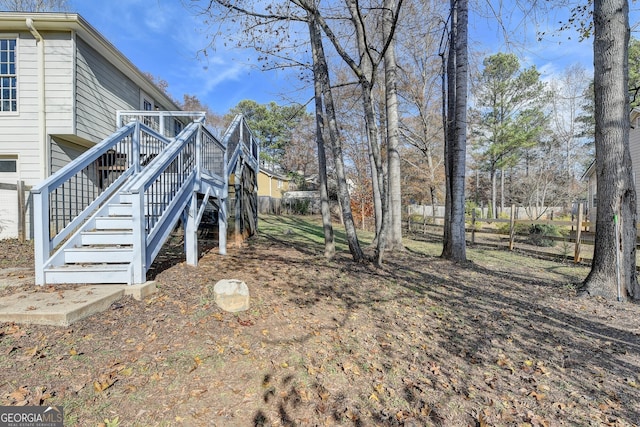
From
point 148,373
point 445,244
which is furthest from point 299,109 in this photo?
point 148,373

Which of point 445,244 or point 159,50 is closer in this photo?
point 445,244

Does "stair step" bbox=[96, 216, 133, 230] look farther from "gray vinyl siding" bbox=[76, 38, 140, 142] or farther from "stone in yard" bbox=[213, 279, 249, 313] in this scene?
"gray vinyl siding" bbox=[76, 38, 140, 142]

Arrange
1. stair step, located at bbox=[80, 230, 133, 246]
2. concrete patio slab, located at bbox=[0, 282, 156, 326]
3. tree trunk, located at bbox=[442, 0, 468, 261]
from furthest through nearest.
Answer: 1. tree trunk, located at bbox=[442, 0, 468, 261]
2. stair step, located at bbox=[80, 230, 133, 246]
3. concrete patio slab, located at bbox=[0, 282, 156, 326]

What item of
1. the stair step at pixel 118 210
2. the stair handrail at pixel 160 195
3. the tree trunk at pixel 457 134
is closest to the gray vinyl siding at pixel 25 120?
the stair step at pixel 118 210

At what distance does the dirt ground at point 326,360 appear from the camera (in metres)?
2.06

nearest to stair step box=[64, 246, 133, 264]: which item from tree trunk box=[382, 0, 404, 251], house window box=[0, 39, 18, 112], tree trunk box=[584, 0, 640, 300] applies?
tree trunk box=[382, 0, 404, 251]

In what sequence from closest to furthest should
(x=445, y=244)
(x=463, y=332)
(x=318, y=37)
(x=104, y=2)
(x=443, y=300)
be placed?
(x=463, y=332) < (x=443, y=300) < (x=318, y=37) < (x=445, y=244) < (x=104, y=2)

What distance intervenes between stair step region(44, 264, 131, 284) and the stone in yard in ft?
3.22

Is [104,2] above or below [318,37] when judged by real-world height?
above

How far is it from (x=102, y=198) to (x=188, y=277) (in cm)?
168

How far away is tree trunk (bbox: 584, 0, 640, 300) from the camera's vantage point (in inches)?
186

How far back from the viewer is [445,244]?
7766 millimetres

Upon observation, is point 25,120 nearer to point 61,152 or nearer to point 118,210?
point 61,152

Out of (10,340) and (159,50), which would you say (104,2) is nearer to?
(159,50)
